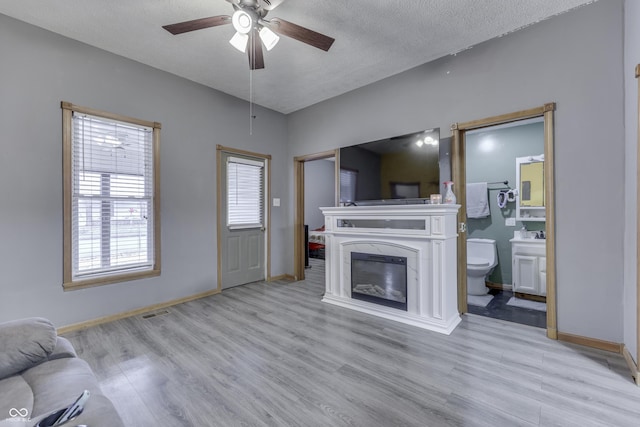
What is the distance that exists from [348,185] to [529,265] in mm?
2601

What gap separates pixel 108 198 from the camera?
3.01 meters

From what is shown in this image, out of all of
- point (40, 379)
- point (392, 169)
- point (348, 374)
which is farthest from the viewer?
point (392, 169)

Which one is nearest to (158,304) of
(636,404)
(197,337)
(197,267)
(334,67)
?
(197,267)

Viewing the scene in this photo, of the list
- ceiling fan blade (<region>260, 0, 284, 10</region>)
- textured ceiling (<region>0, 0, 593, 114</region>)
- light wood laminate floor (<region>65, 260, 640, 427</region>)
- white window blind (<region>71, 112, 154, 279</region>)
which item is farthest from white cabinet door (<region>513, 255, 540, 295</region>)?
white window blind (<region>71, 112, 154, 279</region>)

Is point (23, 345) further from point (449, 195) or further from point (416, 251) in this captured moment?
point (449, 195)

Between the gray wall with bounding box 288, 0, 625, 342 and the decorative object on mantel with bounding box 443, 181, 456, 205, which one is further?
the decorative object on mantel with bounding box 443, 181, 456, 205

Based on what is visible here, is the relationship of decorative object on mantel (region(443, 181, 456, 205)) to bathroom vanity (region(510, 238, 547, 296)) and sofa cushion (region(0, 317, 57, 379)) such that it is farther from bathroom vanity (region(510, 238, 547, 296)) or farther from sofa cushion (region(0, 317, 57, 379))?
sofa cushion (region(0, 317, 57, 379))

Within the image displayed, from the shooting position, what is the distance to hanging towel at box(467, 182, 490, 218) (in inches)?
165

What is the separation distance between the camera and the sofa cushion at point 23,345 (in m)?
1.13

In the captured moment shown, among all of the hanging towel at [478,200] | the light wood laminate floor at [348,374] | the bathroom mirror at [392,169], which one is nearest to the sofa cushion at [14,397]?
the light wood laminate floor at [348,374]

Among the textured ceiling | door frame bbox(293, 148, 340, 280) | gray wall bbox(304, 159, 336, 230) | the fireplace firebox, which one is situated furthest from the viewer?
gray wall bbox(304, 159, 336, 230)

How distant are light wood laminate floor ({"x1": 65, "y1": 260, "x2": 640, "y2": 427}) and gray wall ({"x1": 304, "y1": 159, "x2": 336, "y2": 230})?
Answer: 455 centimetres

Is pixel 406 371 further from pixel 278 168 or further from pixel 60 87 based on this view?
pixel 60 87

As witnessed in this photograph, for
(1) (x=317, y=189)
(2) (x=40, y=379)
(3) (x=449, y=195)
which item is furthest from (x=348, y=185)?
(1) (x=317, y=189)
